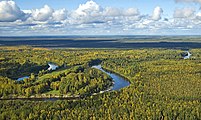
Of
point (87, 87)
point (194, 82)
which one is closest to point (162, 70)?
point (194, 82)

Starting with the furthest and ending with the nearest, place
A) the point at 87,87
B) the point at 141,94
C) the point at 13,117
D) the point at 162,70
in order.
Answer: the point at 162,70
the point at 87,87
the point at 141,94
the point at 13,117

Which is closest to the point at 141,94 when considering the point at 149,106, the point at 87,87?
the point at 149,106

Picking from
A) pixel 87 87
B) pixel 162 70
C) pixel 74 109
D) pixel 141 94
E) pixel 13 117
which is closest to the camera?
pixel 13 117

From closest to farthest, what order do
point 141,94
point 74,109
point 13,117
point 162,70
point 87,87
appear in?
point 13,117 → point 74,109 → point 141,94 → point 87,87 → point 162,70

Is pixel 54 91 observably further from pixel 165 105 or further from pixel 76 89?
pixel 165 105

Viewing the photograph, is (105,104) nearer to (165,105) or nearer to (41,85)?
(165,105)

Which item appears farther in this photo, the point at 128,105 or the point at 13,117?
the point at 128,105

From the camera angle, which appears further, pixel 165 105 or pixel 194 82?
pixel 194 82

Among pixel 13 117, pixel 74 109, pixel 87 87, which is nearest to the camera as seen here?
pixel 13 117
